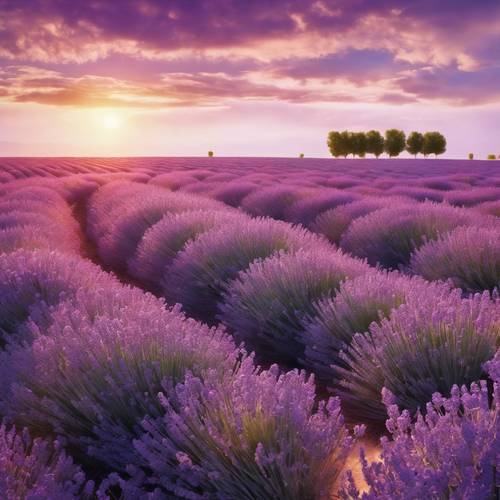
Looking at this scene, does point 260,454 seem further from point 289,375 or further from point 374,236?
point 374,236

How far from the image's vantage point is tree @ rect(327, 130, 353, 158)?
2479 inches

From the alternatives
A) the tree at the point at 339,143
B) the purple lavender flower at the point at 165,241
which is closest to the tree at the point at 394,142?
the tree at the point at 339,143

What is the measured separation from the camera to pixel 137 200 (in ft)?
24.4

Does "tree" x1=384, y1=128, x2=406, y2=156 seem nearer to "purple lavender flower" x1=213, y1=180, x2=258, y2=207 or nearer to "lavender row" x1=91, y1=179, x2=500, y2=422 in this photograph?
"purple lavender flower" x1=213, y1=180, x2=258, y2=207

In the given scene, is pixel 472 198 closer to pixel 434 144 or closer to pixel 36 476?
pixel 36 476

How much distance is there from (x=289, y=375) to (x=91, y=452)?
0.67m

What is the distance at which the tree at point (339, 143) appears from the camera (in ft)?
207

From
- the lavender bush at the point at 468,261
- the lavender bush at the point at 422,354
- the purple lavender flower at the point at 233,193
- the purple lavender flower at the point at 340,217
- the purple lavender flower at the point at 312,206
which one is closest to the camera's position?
the lavender bush at the point at 422,354

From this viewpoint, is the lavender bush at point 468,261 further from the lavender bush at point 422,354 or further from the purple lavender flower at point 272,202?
the purple lavender flower at point 272,202

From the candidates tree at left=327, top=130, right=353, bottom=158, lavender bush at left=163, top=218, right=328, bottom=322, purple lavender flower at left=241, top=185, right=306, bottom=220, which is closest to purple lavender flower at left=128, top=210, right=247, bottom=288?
lavender bush at left=163, top=218, right=328, bottom=322

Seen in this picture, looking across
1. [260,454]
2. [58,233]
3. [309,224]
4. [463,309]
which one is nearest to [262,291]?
[463,309]

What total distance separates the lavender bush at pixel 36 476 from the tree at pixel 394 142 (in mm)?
64315

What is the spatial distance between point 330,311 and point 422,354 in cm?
58

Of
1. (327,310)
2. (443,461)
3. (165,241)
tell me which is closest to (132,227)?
(165,241)
